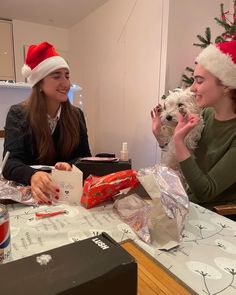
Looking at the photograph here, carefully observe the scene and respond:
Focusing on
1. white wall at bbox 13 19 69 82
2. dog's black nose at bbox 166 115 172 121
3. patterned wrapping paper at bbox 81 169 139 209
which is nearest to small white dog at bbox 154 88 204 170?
dog's black nose at bbox 166 115 172 121

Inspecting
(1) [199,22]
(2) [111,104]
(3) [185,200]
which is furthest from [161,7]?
(3) [185,200]

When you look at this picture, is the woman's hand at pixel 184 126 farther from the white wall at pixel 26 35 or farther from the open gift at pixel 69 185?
the white wall at pixel 26 35

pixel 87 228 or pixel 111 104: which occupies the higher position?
pixel 111 104

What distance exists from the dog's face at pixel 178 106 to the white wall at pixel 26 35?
2.43 m

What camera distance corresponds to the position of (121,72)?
2.40m

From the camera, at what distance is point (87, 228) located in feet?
2.18

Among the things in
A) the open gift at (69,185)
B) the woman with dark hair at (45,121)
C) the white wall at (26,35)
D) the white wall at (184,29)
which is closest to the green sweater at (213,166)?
the open gift at (69,185)

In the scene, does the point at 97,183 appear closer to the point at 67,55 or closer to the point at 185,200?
the point at 185,200

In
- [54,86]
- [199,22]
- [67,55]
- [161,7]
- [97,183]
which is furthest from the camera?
[67,55]

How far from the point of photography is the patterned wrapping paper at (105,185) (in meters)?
0.77

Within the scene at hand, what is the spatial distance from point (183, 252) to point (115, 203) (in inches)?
10.8

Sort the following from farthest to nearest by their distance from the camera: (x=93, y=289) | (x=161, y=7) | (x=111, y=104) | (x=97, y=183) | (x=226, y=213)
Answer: (x=111, y=104) < (x=161, y=7) < (x=226, y=213) < (x=97, y=183) < (x=93, y=289)

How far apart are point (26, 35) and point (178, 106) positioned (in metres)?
2.61

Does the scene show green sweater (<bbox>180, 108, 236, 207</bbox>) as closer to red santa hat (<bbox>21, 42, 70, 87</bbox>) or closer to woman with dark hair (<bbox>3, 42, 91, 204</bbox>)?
woman with dark hair (<bbox>3, 42, 91, 204</bbox>)
